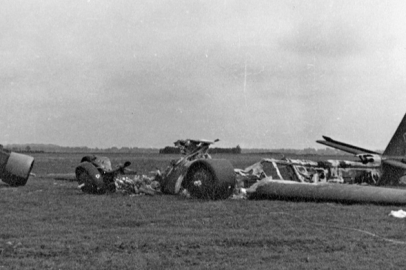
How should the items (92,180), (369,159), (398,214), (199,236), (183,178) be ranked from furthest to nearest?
(369,159)
(92,180)
(183,178)
(398,214)
(199,236)

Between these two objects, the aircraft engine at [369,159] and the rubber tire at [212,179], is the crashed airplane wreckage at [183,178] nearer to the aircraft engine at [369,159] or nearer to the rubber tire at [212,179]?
the rubber tire at [212,179]

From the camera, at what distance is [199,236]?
26.0 feet

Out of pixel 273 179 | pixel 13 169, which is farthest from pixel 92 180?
pixel 273 179

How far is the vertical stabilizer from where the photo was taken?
18.7 m

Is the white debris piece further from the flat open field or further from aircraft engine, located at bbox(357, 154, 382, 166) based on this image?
aircraft engine, located at bbox(357, 154, 382, 166)

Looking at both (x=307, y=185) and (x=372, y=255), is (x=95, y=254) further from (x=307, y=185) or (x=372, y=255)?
(x=307, y=185)

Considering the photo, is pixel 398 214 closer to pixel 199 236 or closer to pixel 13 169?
pixel 199 236

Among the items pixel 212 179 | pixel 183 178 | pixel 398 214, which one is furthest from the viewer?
pixel 183 178

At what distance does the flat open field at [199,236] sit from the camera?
6328 mm

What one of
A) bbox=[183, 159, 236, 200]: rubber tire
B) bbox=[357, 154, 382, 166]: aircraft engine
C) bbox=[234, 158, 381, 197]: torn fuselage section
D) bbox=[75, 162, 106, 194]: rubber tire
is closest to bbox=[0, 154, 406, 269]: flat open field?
bbox=[183, 159, 236, 200]: rubber tire

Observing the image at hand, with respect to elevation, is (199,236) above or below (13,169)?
below

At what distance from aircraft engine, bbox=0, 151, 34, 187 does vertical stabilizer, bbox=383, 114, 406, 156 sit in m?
12.6

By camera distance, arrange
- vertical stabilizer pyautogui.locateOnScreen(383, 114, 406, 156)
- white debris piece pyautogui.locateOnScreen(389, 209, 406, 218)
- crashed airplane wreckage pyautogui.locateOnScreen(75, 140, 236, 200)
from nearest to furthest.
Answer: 1. white debris piece pyautogui.locateOnScreen(389, 209, 406, 218)
2. crashed airplane wreckage pyautogui.locateOnScreen(75, 140, 236, 200)
3. vertical stabilizer pyautogui.locateOnScreen(383, 114, 406, 156)

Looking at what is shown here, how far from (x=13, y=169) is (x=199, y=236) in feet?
39.4
